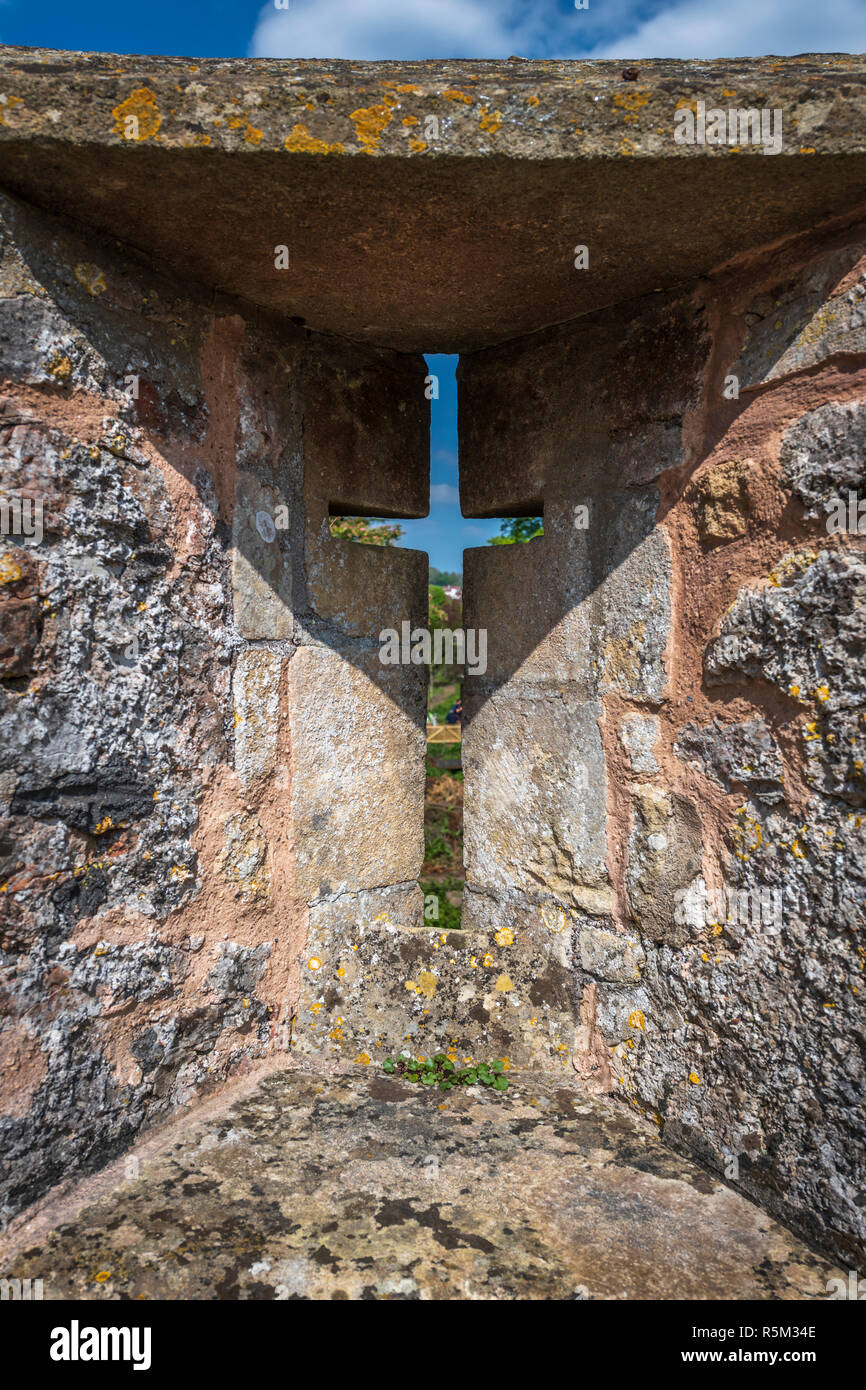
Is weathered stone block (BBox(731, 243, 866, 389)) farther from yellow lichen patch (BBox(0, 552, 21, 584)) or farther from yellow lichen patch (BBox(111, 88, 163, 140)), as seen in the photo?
yellow lichen patch (BBox(0, 552, 21, 584))

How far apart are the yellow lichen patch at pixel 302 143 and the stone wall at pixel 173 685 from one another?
22.7 inches

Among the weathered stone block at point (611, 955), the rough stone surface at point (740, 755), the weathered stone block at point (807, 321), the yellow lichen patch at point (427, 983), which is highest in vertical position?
the weathered stone block at point (807, 321)

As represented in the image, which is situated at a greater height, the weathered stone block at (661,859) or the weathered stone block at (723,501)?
the weathered stone block at (723,501)

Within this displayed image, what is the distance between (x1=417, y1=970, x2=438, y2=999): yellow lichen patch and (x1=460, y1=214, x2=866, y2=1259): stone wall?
0.18 meters

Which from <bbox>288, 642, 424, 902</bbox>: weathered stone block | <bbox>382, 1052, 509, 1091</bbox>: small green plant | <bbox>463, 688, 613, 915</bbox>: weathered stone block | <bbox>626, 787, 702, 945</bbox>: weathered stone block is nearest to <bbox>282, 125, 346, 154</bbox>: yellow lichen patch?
<bbox>288, 642, 424, 902</bbox>: weathered stone block

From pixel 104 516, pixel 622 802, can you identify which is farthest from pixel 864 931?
pixel 104 516

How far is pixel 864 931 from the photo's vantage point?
65.4 inches

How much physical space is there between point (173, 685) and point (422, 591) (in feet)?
3.09

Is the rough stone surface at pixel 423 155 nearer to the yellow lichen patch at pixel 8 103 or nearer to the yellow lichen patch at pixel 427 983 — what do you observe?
the yellow lichen patch at pixel 8 103

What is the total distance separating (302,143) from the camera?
5.23ft

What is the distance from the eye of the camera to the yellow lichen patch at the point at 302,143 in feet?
5.22

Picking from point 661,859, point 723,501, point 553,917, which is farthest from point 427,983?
point 723,501

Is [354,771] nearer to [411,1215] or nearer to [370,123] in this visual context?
[411,1215]

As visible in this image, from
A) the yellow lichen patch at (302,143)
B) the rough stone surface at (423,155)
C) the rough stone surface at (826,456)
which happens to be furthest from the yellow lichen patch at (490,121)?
the rough stone surface at (826,456)
